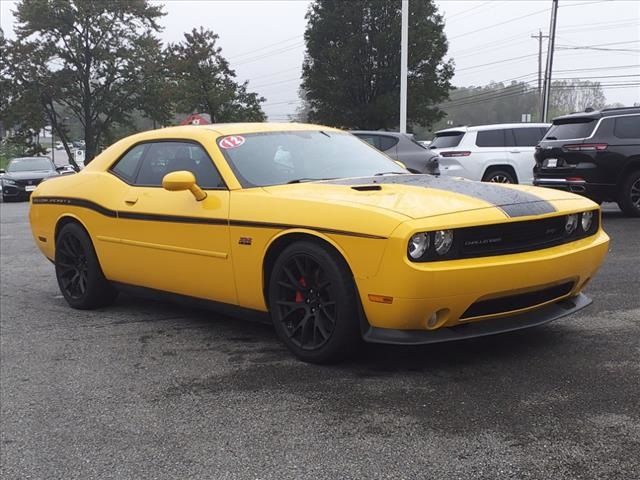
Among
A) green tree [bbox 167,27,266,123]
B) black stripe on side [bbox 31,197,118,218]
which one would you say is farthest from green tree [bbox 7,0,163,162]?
black stripe on side [bbox 31,197,118,218]

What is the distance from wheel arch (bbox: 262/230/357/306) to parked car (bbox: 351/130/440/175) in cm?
727

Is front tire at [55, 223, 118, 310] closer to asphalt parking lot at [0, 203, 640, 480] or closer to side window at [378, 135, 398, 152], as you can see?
asphalt parking lot at [0, 203, 640, 480]

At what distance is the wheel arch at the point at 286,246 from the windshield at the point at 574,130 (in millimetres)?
7667

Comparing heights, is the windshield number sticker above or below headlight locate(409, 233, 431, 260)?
above

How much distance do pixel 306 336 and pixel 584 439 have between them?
5.41ft

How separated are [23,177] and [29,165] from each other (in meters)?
1.41

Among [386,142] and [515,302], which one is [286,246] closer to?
[515,302]

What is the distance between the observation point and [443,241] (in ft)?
11.6

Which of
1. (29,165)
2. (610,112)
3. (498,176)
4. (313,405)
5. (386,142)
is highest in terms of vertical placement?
(610,112)

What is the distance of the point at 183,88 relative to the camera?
121ft

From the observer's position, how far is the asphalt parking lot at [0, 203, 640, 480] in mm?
2826

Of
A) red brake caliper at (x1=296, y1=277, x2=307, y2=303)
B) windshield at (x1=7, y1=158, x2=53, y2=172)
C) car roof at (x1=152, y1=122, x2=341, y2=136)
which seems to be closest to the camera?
red brake caliper at (x1=296, y1=277, x2=307, y2=303)

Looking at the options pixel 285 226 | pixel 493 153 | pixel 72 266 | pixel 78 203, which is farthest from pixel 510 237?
pixel 493 153

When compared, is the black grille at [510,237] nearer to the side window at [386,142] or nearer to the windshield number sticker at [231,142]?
the windshield number sticker at [231,142]
